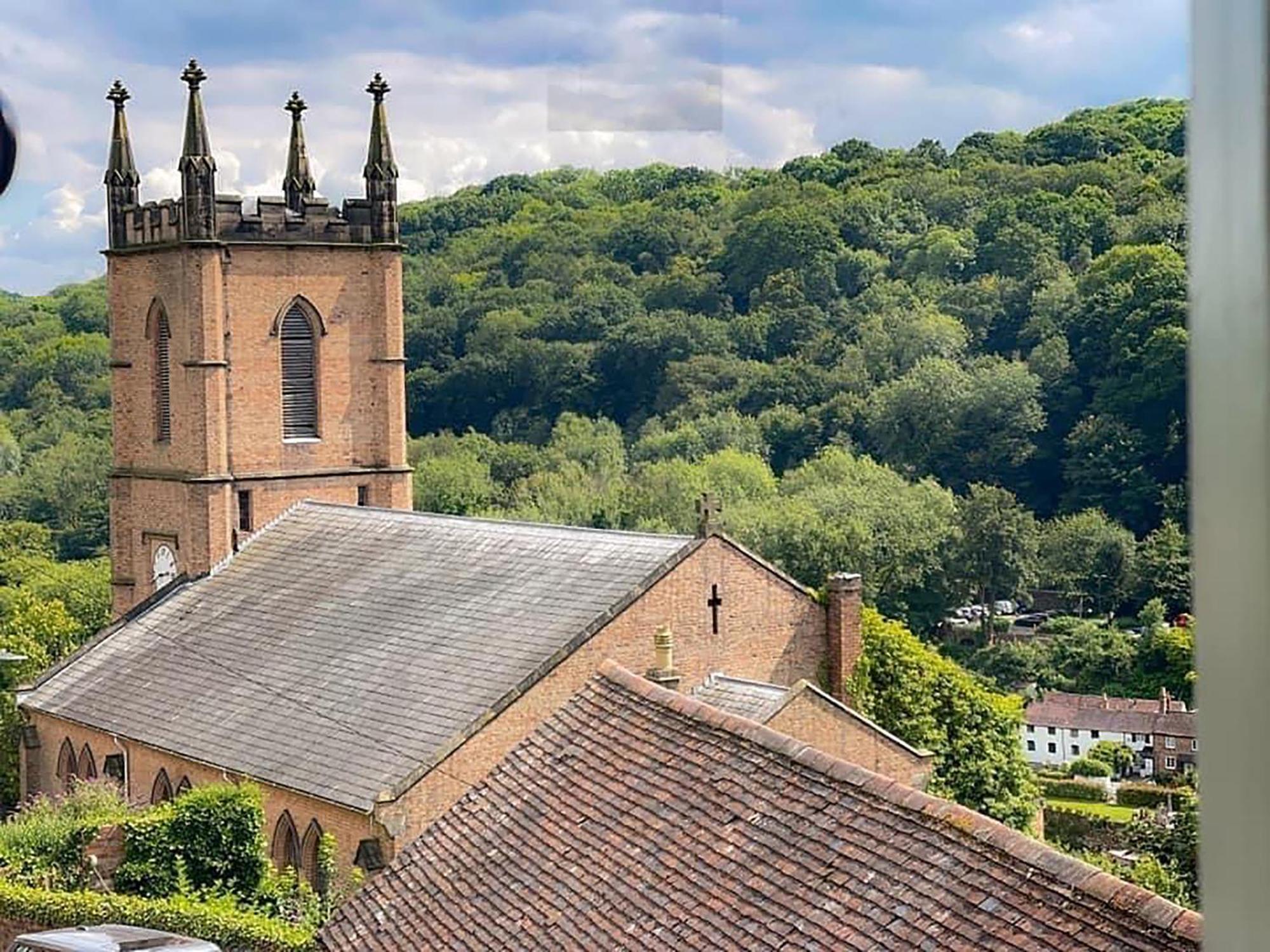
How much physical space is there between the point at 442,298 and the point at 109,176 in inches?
1742

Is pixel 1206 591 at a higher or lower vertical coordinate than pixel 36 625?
higher

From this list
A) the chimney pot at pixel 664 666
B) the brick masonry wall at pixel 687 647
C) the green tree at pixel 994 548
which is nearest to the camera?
the chimney pot at pixel 664 666

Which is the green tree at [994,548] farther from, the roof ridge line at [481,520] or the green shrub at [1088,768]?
the roof ridge line at [481,520]

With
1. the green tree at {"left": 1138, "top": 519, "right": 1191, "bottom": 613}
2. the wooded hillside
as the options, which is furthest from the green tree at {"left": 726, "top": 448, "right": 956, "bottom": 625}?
the green tree at {"left": 1138, "top": 519, "right": 1191, "bottom": 613}

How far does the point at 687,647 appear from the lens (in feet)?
67.9

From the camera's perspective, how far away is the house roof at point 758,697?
1880cm

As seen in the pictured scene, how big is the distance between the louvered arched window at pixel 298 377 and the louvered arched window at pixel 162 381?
1955 mm

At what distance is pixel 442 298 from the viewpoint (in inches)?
2926

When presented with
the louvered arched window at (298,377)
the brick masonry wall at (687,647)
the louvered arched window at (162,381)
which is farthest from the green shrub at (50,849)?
the louvered arched window at (162,381)

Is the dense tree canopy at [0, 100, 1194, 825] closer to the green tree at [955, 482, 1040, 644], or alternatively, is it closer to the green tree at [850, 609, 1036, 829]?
the green tree at [955, 482, 1040, 644]

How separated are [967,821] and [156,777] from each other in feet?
53.2

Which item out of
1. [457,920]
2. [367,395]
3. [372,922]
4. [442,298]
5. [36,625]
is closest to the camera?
[457,920]

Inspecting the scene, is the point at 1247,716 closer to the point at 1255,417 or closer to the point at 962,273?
the point at 1255,417

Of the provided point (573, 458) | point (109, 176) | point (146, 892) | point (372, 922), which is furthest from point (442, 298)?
point (372, 922)
